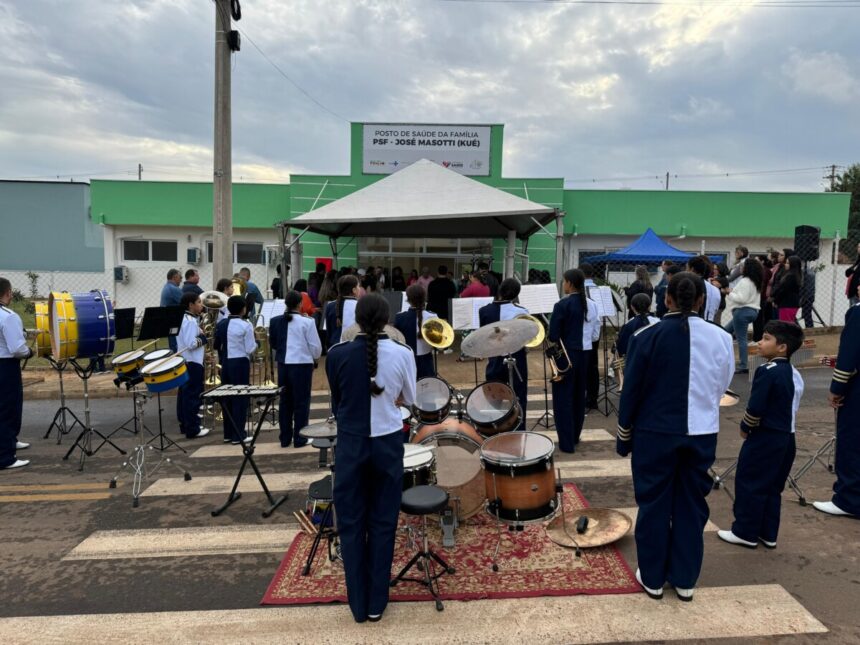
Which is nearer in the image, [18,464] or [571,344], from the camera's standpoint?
[571,344]

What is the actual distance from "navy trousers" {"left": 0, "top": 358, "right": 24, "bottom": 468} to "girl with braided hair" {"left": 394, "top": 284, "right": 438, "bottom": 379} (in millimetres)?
4543

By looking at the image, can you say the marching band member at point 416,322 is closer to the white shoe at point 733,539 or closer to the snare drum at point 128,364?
the snare drum at point 128,364

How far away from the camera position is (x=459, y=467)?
479 cm

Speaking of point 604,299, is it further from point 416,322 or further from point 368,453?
point 368,453

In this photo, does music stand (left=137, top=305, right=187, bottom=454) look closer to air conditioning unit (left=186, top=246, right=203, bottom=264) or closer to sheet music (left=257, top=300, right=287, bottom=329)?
sheet music (left=257, top=300, right=287, bottom=329)

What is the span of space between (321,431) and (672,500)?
8.90 ft

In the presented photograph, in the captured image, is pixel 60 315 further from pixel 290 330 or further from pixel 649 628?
pixel 649 628

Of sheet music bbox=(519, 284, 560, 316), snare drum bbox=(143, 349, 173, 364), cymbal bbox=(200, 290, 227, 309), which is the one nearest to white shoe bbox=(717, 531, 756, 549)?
sheet music bbox=(519, 284, 560, 316)

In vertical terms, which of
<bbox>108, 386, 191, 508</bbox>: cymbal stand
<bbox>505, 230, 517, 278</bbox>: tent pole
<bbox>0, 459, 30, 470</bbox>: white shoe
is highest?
<bbox>505, 230, 517, 278</bbox>: tent pole

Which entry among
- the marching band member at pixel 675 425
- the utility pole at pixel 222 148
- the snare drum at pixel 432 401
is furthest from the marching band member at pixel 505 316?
the utility pole at pixel 222 148

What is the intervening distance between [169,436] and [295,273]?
7134mm

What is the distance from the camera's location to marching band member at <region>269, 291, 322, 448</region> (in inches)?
282

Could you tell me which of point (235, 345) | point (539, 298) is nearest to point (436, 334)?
point (539, 298)

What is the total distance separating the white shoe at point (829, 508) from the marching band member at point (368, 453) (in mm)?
4042
